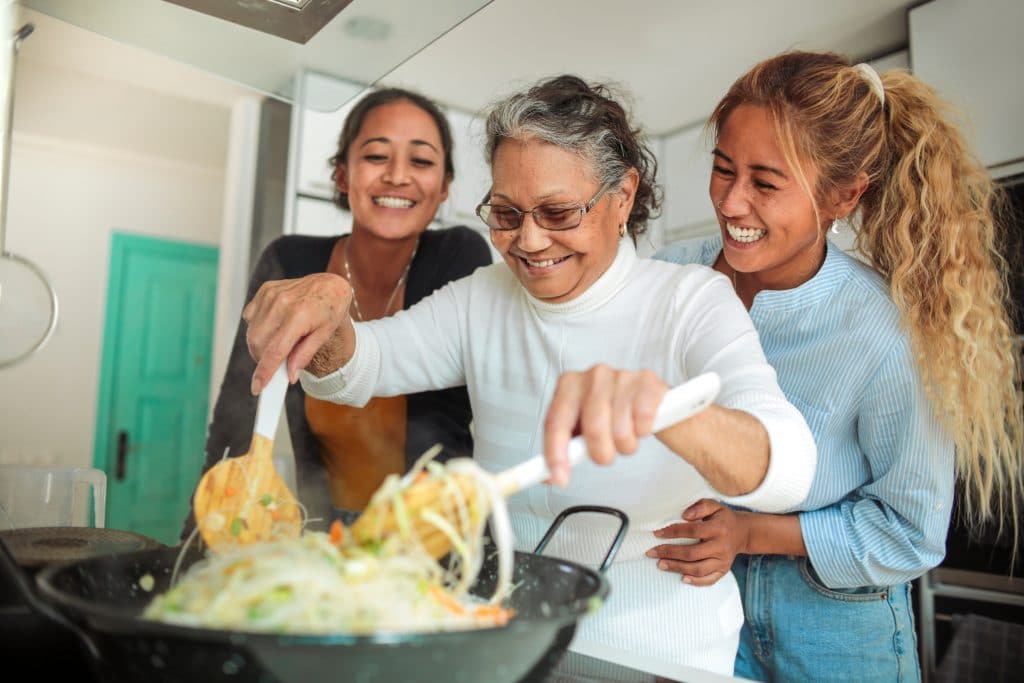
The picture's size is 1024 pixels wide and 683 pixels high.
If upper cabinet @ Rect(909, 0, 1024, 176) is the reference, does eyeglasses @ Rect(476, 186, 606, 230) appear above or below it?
below

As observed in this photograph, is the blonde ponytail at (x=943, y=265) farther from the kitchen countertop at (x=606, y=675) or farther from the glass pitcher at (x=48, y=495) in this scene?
the glass pitcher at (x=48, y=495)

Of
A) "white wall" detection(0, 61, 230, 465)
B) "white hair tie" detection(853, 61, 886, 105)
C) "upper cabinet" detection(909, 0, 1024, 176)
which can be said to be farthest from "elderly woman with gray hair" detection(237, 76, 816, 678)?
"white wall" detection(0, 61, 230, 465)

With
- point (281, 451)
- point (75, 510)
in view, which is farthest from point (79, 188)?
point (75, 510)

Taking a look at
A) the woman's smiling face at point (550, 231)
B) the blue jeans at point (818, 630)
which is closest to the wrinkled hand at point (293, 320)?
the woman's smiling face at point (550, 231)

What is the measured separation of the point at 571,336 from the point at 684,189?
873 millimetres

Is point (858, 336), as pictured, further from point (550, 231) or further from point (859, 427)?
point (550, 231)

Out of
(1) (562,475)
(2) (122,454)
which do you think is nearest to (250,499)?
(1) (562,475)

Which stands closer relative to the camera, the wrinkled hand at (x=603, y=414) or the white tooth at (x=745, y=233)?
the wrinkled hand at (x=603, y=414)

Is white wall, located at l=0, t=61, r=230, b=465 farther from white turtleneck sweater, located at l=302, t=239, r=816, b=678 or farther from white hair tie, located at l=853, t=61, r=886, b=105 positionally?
white hair tie, located at l=853, t=61, r=886, b=105

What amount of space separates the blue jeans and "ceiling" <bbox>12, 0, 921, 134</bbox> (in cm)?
106

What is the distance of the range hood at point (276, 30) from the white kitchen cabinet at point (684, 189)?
0.78 meters

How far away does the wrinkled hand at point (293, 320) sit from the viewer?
0.95 meters

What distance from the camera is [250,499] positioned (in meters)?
0.83

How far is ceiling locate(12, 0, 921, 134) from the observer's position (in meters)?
1.83
